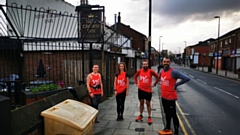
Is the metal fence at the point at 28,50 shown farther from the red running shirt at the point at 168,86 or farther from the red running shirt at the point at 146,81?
the red running shirt at the point at 168,86

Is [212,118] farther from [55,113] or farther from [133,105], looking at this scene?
[55,113]

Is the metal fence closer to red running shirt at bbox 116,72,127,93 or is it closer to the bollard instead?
red running shirt at bbox 116,72,127,93

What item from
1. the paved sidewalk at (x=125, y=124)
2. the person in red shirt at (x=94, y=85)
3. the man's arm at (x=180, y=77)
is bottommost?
the paved sidewalk at (x=125, y=124)

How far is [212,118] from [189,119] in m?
0.84

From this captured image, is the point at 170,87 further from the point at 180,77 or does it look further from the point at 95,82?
the point at 95,82

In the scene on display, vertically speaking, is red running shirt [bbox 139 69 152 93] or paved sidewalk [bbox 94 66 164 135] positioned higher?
red running shirt [bbox 139 69 152 93]

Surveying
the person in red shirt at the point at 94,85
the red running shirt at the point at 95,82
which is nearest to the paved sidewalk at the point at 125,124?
the person in red shirt at the point at 94,85

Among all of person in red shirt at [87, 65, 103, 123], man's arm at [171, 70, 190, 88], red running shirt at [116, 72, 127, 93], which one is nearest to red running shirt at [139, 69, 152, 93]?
red running shirt at [116, 72, 127, 93]

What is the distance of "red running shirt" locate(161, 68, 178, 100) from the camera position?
4.51 meters

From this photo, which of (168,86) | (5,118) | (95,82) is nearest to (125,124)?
(95,82)

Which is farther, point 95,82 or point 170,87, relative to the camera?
point 95,82

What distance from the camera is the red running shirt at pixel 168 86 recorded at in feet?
14.8

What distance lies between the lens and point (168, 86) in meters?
4.53

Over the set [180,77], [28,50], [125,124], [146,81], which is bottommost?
[125,124]
